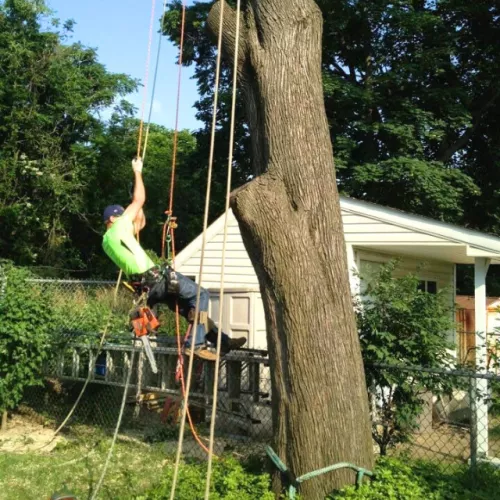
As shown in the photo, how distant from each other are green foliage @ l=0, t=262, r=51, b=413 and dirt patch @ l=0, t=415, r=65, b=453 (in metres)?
0.38

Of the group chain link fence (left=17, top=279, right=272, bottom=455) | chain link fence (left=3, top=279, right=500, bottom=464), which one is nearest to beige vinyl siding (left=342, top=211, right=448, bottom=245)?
chain link fence (left=3, top=279, right=500, bottom=464)

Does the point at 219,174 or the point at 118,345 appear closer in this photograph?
the point at 118,345

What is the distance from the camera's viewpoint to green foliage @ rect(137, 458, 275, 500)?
4.34 meters

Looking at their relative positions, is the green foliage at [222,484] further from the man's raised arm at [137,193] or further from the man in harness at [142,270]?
the man's raised arm at [137,193]

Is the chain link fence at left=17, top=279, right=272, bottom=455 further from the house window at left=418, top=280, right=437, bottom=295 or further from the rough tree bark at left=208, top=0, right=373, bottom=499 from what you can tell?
the house window at left=418, top=280, right=437, bottom=295

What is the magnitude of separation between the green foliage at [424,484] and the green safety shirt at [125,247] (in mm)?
2599

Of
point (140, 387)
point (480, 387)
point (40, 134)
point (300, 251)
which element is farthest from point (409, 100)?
point (300, 251)

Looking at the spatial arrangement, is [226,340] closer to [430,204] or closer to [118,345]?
[118,345]

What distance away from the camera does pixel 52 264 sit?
21.0m

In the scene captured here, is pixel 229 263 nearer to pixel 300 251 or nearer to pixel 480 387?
pixel 480 387

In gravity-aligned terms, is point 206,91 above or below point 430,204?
above

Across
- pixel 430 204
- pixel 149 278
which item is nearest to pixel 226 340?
pixel 149 278

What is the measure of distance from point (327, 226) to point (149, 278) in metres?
2.09

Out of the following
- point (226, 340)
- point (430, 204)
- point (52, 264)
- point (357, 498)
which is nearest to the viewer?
point (357, 498)
